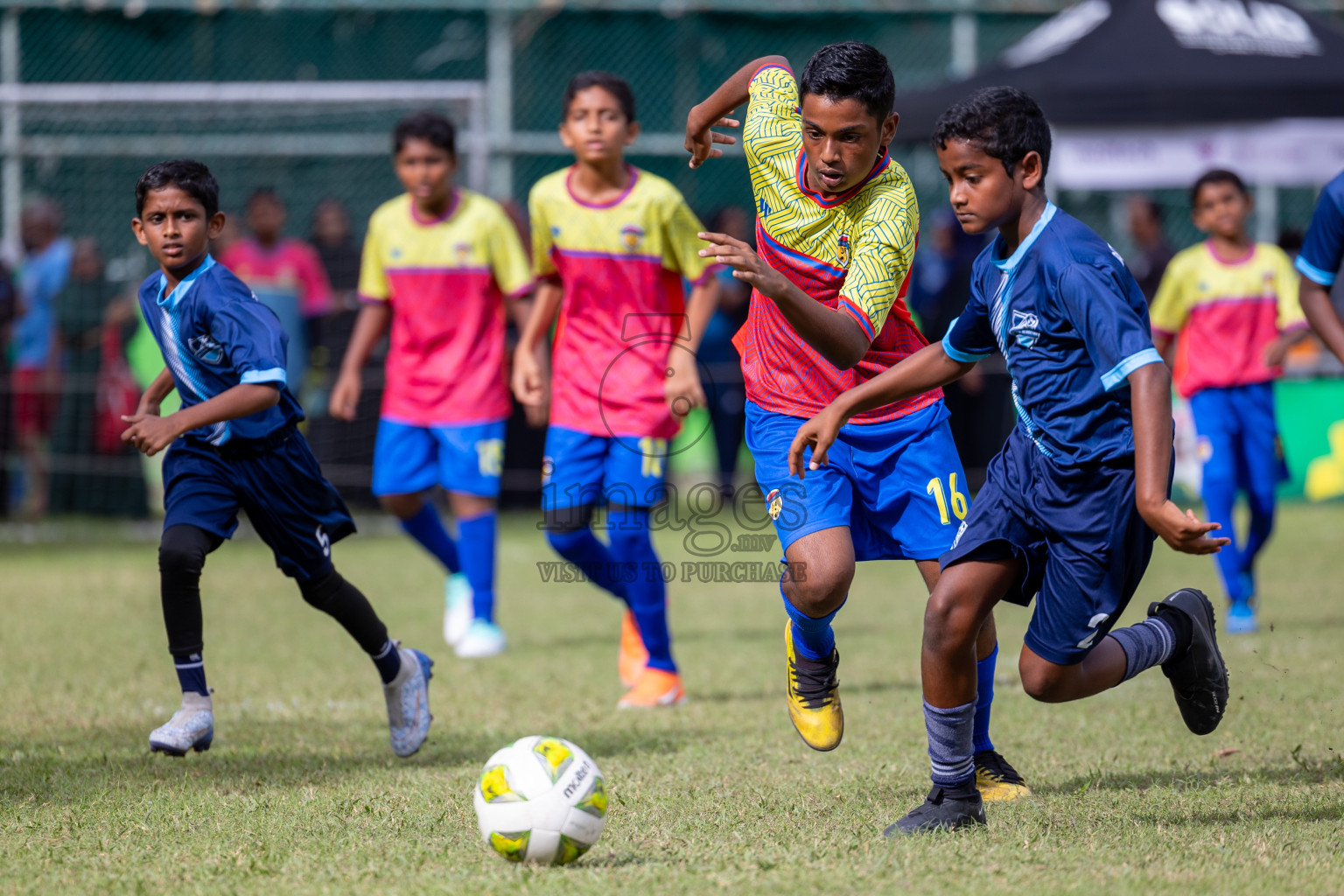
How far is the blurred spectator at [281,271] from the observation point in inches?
417

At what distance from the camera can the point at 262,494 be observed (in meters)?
4.50

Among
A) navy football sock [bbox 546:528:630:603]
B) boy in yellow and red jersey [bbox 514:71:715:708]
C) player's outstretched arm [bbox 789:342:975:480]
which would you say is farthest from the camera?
navy football sock [bbox 546:528:630:603]

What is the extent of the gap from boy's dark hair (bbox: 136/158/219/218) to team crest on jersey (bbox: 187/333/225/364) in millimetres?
418

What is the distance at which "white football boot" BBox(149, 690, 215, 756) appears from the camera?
13.9ft

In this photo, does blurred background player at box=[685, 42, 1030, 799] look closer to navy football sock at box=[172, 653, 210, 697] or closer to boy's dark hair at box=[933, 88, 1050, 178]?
boy's dark hair at box=[933, 88, 1050, 178]

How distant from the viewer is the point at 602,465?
5992 mm

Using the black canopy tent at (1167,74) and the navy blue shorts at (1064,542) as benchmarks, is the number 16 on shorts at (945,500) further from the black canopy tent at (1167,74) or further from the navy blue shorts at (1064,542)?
the black canopy tent at (1167,74)

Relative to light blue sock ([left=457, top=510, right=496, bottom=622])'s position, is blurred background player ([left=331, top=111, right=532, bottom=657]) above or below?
above

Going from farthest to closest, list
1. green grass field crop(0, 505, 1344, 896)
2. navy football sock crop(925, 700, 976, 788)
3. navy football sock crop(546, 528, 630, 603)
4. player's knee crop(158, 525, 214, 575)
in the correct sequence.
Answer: navy football sock crop(546, 528, 630, 603) → player's knee crop(158, 525, 214, 575) → navy football sock crop(925, 700, 976, 788) → green grass field crop(0, 505, 1344, 896)

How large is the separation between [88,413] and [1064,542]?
10.1m

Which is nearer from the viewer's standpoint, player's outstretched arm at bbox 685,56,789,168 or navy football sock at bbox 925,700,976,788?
navy football sock at bbox 925,700,976,788

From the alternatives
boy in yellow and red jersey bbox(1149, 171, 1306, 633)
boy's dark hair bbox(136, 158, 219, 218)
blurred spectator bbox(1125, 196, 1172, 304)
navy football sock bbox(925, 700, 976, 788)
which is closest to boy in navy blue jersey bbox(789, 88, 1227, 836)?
navy football sock bbox(925, 700, 976, 788)

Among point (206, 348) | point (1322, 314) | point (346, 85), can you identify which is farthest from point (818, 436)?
point (346, 85)

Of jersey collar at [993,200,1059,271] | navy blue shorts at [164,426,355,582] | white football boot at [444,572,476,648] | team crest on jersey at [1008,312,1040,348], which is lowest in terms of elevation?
white football boot at [444,572,476,648]
